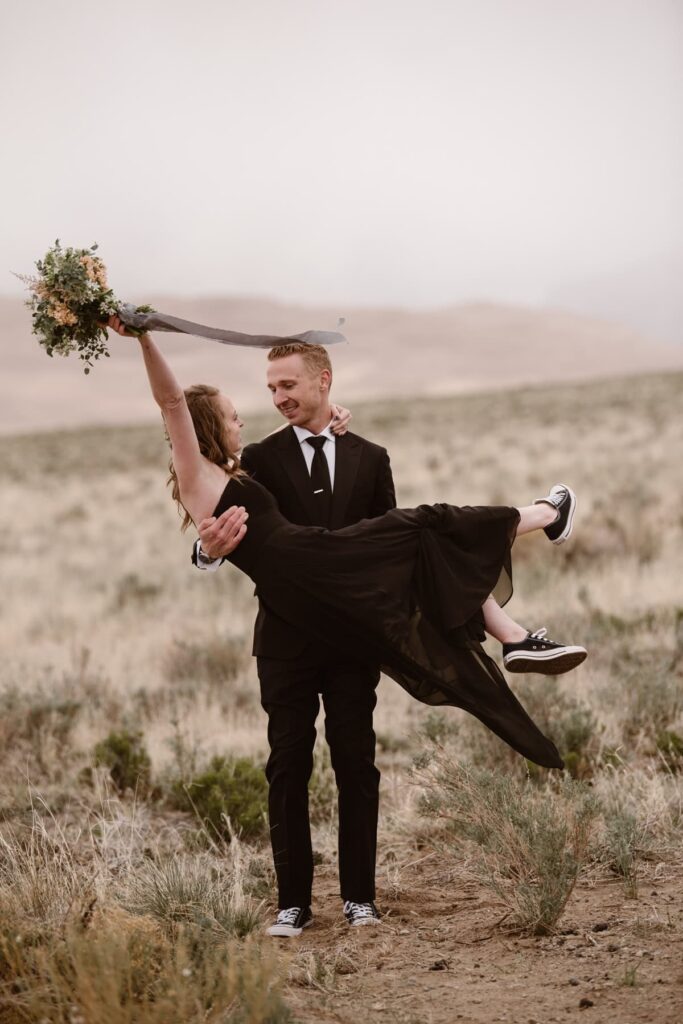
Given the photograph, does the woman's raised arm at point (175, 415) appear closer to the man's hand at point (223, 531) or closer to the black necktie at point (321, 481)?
the man's hand at point (223, 531)

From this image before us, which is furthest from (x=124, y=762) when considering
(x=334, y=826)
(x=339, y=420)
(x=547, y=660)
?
(x=547, y=660)

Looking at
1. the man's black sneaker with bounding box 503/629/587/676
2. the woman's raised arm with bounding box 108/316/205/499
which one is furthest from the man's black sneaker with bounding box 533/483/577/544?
the woman's raised arm with bounding box 108/316/205/499

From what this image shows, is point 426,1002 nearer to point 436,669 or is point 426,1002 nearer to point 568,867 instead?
point 568,867

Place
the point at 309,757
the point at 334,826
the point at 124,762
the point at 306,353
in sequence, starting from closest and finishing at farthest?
the point at 306,353 < the point at 309,757 < the point at 334,826 < the point at 124,762

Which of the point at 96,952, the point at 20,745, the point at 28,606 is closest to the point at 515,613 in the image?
the point at 20,745

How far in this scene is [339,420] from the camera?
511 centimetres

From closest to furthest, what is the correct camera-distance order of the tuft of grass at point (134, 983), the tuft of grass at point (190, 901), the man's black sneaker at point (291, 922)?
1. the tuft of grass at point (134, 983)
2. the tuft of grass at point (190, 901)
3. the man's black sneaker at point (291, 922)

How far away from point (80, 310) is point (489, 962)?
2.89 metres

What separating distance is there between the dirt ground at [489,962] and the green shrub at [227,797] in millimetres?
1067

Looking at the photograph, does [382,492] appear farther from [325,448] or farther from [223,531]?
[223,531]

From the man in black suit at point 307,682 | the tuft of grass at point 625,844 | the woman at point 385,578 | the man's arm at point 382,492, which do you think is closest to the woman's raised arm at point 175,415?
the woman at point 385,578

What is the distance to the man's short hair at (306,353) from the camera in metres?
4.83

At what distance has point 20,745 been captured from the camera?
8.27m

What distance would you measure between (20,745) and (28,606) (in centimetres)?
785
